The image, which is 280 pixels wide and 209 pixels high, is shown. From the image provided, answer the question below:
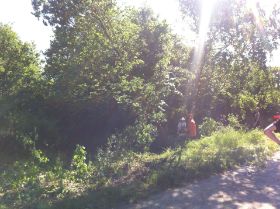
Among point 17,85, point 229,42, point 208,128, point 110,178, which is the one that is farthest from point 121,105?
point 17,85

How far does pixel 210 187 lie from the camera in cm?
816

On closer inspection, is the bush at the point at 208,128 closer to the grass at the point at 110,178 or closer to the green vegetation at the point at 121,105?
the green vegetation at the point at 121,105

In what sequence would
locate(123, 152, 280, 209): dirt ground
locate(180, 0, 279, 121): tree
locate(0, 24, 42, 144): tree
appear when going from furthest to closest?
locate(0, 24, 42, 144): tree < locate(180, 0, 279, 121): tree < locate(123, 152, 280, 209): dirt ground

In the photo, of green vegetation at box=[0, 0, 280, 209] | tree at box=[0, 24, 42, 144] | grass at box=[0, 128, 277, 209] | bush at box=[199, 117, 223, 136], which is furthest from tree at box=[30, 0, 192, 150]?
grass at box=[0, 128, 277, 209]

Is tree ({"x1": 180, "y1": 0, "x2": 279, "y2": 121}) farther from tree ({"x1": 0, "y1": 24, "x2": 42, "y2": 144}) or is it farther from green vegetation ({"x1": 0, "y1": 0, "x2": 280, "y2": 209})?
tree ({"x1": 0, "y1": 24, "x2": 42, "y2": 144})

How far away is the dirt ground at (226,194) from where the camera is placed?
7.06m

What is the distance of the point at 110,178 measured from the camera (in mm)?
9055

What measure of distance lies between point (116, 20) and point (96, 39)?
51.2 inches

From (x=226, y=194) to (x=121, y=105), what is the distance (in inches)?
406

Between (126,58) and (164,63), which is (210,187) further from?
(164,63)

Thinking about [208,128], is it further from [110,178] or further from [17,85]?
[17,85]

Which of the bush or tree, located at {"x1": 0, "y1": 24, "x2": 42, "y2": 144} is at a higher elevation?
tree, located at {"x1": 0, "y1": 24, "x2": 42, "y2": 144}

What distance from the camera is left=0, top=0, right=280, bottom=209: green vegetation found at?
8.93 meters

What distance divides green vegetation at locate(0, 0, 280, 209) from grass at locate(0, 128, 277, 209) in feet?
0.09
